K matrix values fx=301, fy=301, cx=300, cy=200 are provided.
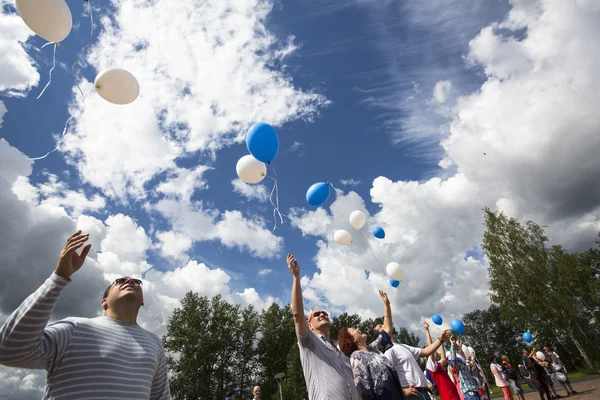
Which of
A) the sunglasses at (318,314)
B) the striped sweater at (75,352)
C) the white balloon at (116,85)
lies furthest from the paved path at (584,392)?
the white balloon at (116,85)

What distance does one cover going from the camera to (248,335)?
3192 centimetres

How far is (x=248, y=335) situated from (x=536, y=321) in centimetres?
2527

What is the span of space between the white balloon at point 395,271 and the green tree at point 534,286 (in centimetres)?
1823

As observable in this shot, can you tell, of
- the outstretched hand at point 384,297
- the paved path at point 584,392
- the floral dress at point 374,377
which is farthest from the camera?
the paved path at point 584,392

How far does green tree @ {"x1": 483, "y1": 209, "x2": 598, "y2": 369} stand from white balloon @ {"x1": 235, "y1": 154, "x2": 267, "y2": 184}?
73.1ft

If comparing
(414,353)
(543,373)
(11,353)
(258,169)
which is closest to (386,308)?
(414,353)

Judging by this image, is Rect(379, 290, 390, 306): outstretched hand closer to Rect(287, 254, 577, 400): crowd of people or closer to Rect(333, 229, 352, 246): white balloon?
Rect(287, 254, 577, 400): crowd of people

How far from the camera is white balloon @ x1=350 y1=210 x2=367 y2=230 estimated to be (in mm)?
7472

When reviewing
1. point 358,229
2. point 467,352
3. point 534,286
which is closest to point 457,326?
point 467,352

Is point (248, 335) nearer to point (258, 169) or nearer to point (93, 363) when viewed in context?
point (258, 169)

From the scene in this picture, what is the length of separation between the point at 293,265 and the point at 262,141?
2812 millimetres

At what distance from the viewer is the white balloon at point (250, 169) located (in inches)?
226

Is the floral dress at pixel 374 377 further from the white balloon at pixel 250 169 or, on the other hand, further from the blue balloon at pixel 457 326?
the blue balloon at pixel 457 326

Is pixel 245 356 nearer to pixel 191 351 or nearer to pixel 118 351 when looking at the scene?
pixel 191 351
